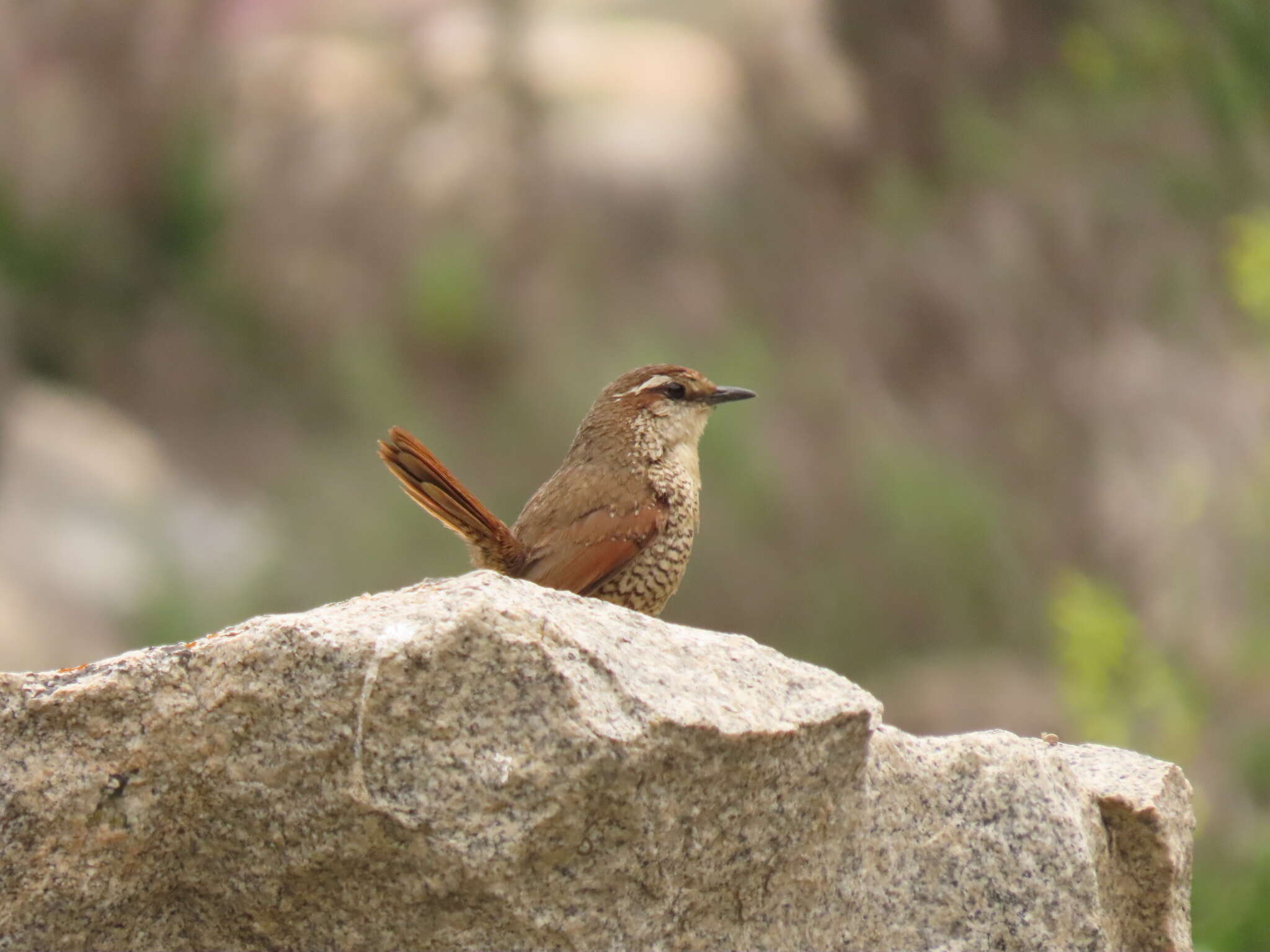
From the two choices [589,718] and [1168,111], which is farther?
[1168,111]

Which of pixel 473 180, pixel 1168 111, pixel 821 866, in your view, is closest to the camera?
pixel 821 866

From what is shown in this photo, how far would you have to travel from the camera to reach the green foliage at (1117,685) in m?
7.97

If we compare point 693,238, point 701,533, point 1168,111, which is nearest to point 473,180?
point 693,238

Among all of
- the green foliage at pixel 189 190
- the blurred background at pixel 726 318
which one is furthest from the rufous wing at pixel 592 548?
the green foliage at pixel 189 190

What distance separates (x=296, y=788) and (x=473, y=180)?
12877 mm

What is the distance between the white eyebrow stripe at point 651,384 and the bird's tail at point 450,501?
53cm

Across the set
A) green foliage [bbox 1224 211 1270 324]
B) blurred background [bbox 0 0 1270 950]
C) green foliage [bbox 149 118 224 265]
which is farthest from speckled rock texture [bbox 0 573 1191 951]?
green foliage [bbox 149 118 224 265]

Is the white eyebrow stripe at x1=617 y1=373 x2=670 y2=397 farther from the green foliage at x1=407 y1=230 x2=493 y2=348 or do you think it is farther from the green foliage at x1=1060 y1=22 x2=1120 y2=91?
the green foliage at x1=407 y1=230 x2=493 y2=348

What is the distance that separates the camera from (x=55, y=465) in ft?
42.4

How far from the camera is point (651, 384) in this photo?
421cm

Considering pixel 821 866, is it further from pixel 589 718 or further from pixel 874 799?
pixel 589 718

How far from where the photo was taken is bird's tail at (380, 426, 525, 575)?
136 inches

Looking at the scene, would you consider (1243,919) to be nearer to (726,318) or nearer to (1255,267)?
(1255,267)

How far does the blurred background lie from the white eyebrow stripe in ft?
13.4
